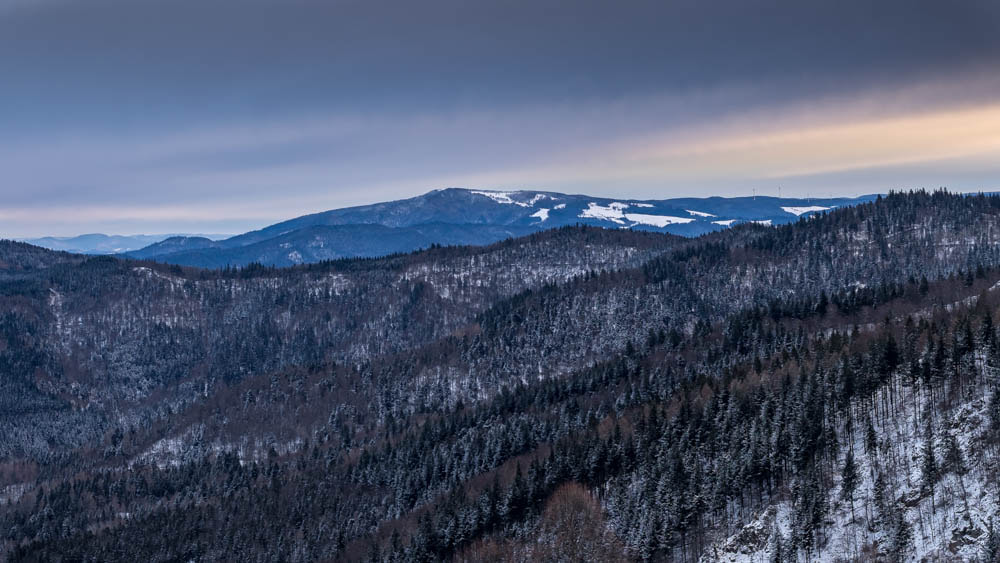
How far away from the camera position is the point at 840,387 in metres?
129

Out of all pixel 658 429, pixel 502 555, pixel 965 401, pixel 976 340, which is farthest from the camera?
pixel 658 429

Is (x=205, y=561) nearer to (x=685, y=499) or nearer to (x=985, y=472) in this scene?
(x=685, y=499)

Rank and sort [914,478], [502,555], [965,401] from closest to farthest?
Answer: [914,478] → [965,401] → [502,555]

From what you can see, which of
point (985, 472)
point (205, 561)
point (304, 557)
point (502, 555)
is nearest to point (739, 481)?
point (985, 472)

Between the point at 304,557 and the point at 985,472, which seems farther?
the point at 304,557

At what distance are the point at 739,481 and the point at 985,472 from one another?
1367 inches

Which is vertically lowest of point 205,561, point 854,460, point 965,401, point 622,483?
point 205,561

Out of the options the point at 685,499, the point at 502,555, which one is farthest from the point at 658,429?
the point at 502,555

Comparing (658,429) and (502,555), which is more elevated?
(658,429)

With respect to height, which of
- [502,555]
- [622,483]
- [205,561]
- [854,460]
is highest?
[854,460]

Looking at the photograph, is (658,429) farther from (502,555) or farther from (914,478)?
(914,478)

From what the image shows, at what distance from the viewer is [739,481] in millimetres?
116812

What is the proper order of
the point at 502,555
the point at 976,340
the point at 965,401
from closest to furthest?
the point at 965,401 < the point at 976,340 < the point at 502,555

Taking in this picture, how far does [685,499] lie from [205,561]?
432 feet
